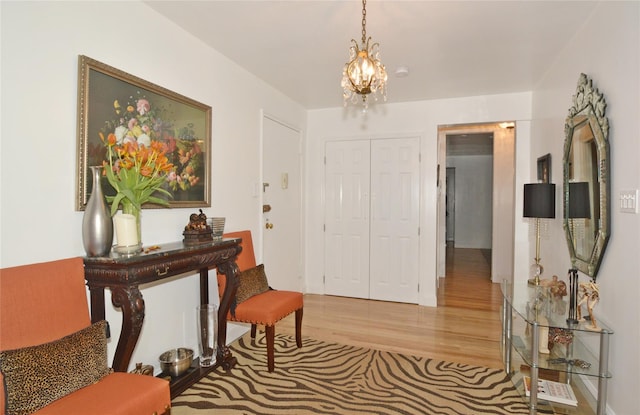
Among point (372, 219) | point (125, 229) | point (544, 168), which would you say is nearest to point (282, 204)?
point (372, 219)

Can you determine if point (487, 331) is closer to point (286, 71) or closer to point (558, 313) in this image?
point (558, 313)

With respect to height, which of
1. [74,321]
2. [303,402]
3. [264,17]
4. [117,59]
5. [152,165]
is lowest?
[303,402]

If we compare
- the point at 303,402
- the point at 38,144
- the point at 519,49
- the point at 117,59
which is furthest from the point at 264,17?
the point at 303,402

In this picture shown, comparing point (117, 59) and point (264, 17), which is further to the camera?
point (264, 17)

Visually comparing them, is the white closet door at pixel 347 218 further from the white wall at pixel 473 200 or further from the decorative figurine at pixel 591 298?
the white wall at pixel 473 200

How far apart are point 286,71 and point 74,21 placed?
1.94m

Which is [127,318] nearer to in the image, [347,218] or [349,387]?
[349,387]

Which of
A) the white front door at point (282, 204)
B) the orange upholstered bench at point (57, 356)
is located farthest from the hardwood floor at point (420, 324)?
the orange upholstered bench at point (57, 356)

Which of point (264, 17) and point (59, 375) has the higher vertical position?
point (264, 17)

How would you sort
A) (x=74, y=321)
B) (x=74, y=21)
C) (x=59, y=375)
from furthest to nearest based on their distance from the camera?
(x=74, y=21), (x=74, y=321), (x=59, y=375)

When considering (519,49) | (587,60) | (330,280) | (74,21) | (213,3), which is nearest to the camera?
(74,21)

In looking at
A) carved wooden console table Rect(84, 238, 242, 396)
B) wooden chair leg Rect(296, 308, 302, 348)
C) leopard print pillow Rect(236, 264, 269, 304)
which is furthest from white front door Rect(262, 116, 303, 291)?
carved wooden console table Rect(84, 238, 242, 396)

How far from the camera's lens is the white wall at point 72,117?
1691 millimetres

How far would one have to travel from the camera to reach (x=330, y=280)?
503cm
